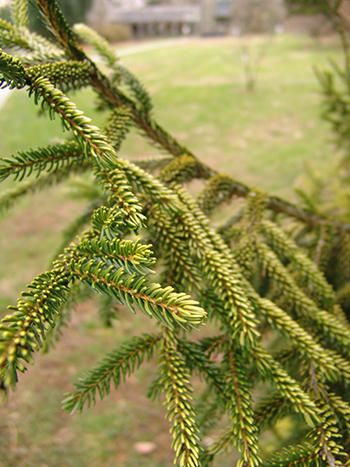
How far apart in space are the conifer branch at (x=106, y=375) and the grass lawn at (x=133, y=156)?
870 millimetres

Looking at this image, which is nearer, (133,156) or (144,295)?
(144,295)

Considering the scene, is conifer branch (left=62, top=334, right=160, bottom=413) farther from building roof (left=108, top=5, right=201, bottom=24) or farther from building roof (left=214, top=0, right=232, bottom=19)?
building roof (left=214, top=0, right=232, bottom=19)

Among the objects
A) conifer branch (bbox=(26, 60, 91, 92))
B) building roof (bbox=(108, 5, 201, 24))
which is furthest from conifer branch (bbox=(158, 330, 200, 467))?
building roof (bbox=(108, 5, 201, 24))

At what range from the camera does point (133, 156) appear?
1.34 m

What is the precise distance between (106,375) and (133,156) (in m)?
0.85

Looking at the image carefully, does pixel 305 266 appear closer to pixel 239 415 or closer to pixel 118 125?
pixel 239 415

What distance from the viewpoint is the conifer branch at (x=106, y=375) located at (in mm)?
840

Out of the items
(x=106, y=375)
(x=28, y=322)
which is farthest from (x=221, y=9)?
(x=28, y=322)

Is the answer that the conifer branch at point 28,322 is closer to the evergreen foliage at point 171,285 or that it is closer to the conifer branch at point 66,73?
the evergreen foliage at point 171,285

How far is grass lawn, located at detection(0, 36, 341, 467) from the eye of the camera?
3.14 m

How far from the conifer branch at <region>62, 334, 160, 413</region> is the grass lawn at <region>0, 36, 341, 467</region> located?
0.87m

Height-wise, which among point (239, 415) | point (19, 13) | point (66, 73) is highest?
point (19, 13)

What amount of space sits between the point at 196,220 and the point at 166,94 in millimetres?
13930

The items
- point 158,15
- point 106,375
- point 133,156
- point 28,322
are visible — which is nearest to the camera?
point 28,322
